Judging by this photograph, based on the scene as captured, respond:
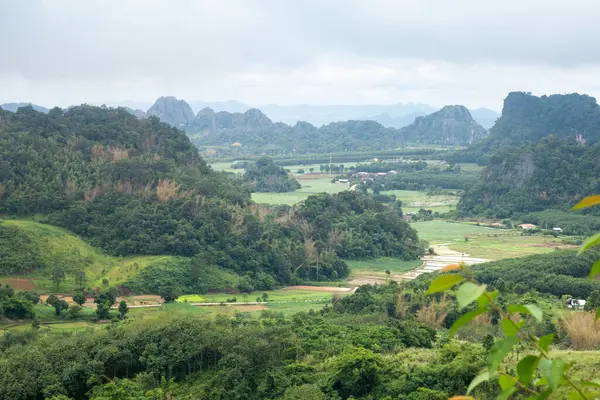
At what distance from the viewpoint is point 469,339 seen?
64.7ft

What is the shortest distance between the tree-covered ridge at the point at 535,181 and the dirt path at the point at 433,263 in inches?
577

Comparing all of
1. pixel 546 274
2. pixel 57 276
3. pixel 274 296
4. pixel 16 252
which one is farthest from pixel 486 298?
pixel 274 296

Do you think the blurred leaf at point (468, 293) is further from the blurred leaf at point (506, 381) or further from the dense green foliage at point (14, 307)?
the dense green foliage at point (14, 307)

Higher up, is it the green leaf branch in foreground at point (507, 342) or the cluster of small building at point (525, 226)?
the green leaf branch in foreground at point (507, 342)

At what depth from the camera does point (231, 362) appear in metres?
17.2

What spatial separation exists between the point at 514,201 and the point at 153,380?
45268 mm

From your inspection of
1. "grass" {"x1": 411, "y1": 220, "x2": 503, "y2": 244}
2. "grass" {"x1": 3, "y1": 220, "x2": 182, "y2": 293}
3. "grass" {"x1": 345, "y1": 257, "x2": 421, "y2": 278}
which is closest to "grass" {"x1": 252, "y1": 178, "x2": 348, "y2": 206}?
"grass" {"x1": 411, "y1": 220, "x2": 503, "y2": 244}

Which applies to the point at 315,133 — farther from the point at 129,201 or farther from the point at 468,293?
the point at 468,293

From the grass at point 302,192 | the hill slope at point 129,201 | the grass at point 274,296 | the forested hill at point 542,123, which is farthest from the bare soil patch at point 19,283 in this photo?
the forested hill at point 542,123

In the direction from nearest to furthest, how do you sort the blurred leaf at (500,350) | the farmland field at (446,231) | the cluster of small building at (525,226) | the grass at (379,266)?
the blurred leaf at (500,350)
the grass at (379,266)
the farmland field at (446,231)
the cluster of small building at (525,226)

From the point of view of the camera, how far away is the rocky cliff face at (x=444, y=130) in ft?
413

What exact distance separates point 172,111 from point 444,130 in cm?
5633

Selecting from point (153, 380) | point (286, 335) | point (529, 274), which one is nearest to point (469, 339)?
point (286, 335)

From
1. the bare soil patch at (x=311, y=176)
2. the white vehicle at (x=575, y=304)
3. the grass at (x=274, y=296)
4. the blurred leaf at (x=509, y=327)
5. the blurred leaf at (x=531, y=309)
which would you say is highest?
the blurred leaf at (x=531, y=309)
